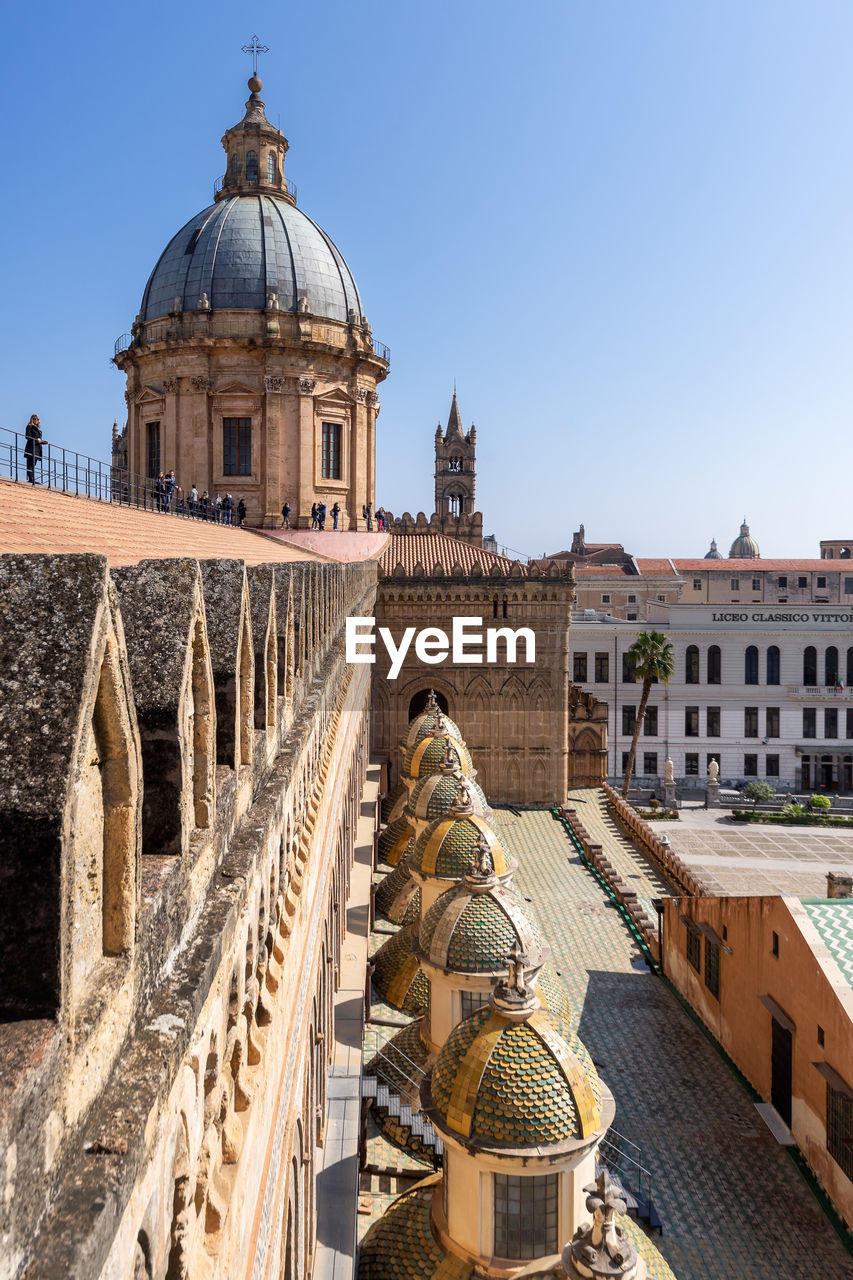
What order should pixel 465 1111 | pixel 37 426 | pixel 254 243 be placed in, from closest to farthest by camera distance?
pixel 465 1111, pixel 37 426, pixel 254 243

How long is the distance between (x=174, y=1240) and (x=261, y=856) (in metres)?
1.62

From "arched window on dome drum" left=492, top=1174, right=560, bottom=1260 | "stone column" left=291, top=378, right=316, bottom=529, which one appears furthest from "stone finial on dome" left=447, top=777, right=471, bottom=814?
"stone column" left=291, top=378, right=316, bottom=529

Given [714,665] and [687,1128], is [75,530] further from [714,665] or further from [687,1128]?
[714,665]

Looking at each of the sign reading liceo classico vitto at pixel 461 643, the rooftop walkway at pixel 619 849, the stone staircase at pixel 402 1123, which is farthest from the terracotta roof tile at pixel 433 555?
the stone staircase at pixel 402 1123

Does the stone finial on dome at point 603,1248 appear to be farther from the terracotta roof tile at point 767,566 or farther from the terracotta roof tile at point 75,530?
the terracotta roof tile at point 767,566

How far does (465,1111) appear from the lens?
345 inches

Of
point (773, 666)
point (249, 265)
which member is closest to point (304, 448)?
point (249, 265)

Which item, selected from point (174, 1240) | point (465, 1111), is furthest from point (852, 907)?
point (174, 1240)

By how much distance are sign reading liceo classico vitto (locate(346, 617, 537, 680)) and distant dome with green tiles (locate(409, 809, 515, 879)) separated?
18.4m

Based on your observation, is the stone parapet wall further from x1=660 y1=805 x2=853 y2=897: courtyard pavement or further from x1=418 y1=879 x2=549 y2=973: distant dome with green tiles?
x1=418 y1=879 x2=549 y2=973: distant dome with green tiles

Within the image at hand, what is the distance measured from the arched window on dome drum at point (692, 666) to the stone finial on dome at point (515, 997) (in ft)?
148

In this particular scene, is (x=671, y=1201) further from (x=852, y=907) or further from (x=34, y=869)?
(x=34, y=869)

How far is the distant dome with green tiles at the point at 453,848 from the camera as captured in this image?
15492 millimetres

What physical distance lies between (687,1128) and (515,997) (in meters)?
7.64
